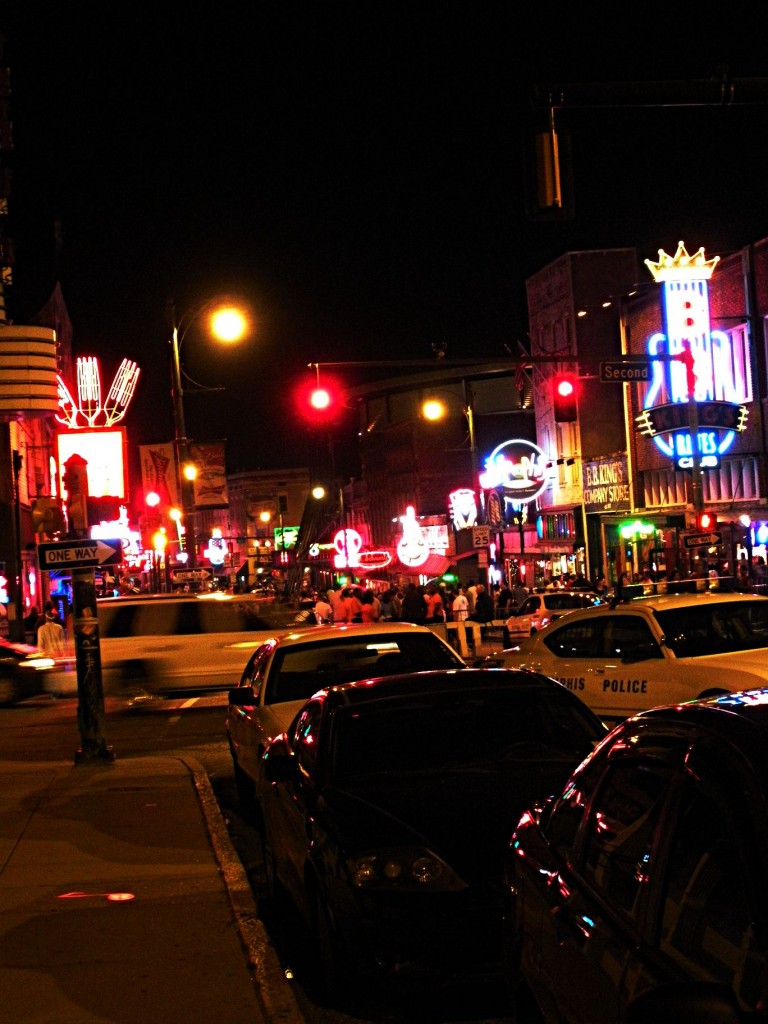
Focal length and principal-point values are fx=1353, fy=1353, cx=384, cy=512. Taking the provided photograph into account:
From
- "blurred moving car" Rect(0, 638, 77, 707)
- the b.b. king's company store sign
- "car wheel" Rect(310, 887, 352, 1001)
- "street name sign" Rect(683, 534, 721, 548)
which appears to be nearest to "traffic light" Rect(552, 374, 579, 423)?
"street name sign" Rect(683, 534, 721, 548)

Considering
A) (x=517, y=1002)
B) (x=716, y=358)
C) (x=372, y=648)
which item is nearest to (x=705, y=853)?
(x=517, y=1002)

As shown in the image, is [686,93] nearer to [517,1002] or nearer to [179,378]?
[517,1002]

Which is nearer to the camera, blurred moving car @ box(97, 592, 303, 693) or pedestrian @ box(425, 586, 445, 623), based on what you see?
blurred moving car @ box(97, 592, 303, 693)

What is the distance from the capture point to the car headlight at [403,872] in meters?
5.95

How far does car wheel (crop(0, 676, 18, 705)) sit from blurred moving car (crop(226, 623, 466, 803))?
39.3 ft

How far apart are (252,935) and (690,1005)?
16.8 feet

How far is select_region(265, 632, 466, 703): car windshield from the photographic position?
1178 cm

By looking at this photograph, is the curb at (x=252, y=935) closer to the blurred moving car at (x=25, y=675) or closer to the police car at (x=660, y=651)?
the police car at (x=660, y=651)

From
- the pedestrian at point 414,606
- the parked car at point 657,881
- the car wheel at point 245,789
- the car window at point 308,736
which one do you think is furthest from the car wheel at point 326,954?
the pedestrian at point 414,606

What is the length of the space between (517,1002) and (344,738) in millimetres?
3258

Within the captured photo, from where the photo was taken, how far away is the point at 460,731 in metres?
7.70

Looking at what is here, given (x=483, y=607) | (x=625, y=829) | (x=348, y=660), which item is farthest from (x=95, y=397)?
(x=625, y=829)

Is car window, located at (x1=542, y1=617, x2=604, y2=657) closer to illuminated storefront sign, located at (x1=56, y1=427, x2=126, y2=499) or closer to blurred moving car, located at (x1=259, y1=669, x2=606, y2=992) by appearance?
blurred moving car, located at (x1=259, y1=669, x2=606, y2=992)

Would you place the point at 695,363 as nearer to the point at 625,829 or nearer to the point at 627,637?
the point at 627,637
